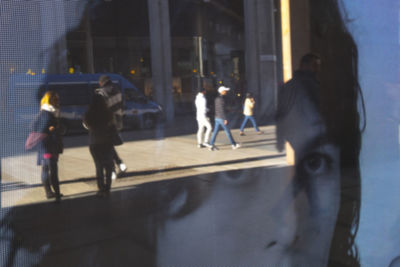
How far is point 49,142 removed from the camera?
172 cm

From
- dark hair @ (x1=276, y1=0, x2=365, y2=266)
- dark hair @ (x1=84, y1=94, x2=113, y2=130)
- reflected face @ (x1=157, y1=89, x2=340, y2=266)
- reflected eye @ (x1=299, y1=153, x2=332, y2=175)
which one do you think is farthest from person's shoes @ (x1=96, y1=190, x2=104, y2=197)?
reflected eye @ (x1=299, y1=153, x2=332, y2=175)

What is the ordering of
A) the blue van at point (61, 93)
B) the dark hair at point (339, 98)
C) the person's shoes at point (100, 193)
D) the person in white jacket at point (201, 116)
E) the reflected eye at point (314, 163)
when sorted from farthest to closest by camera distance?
1. the reflected eye at point (314, 163)
2. the dark hair at point (339, 98)
3. the person in white jacket at point (201, 116)
4. the person's shoes at point (100, 193)
5. the blue van at point (61, 93)

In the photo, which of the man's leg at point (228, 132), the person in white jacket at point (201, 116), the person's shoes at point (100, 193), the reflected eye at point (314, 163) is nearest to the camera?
the person's shoes at point (100, 193)

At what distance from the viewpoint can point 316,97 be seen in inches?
102

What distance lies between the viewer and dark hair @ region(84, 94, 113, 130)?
5.62 ft

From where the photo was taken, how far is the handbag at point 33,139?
5.50 ft

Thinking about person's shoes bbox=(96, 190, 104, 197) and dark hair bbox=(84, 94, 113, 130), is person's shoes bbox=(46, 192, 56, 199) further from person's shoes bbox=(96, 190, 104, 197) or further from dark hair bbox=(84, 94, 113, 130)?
dark hair bbox=(84, 94, 113, 130)

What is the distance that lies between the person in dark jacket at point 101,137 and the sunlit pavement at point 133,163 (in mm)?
29

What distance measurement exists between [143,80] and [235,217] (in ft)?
3.68

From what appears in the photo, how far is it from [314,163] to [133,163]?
1.35m

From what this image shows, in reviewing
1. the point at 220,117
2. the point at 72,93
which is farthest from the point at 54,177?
the point at 220,117

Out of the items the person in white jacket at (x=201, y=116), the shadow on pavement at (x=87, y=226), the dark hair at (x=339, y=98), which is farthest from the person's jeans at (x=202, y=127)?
the dark hair at (x=339, y=98)

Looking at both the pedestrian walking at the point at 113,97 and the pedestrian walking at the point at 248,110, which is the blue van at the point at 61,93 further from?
the pedestrian walking at the point at 248,110

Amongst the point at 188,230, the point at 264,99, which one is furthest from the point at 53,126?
the point at 264,99
